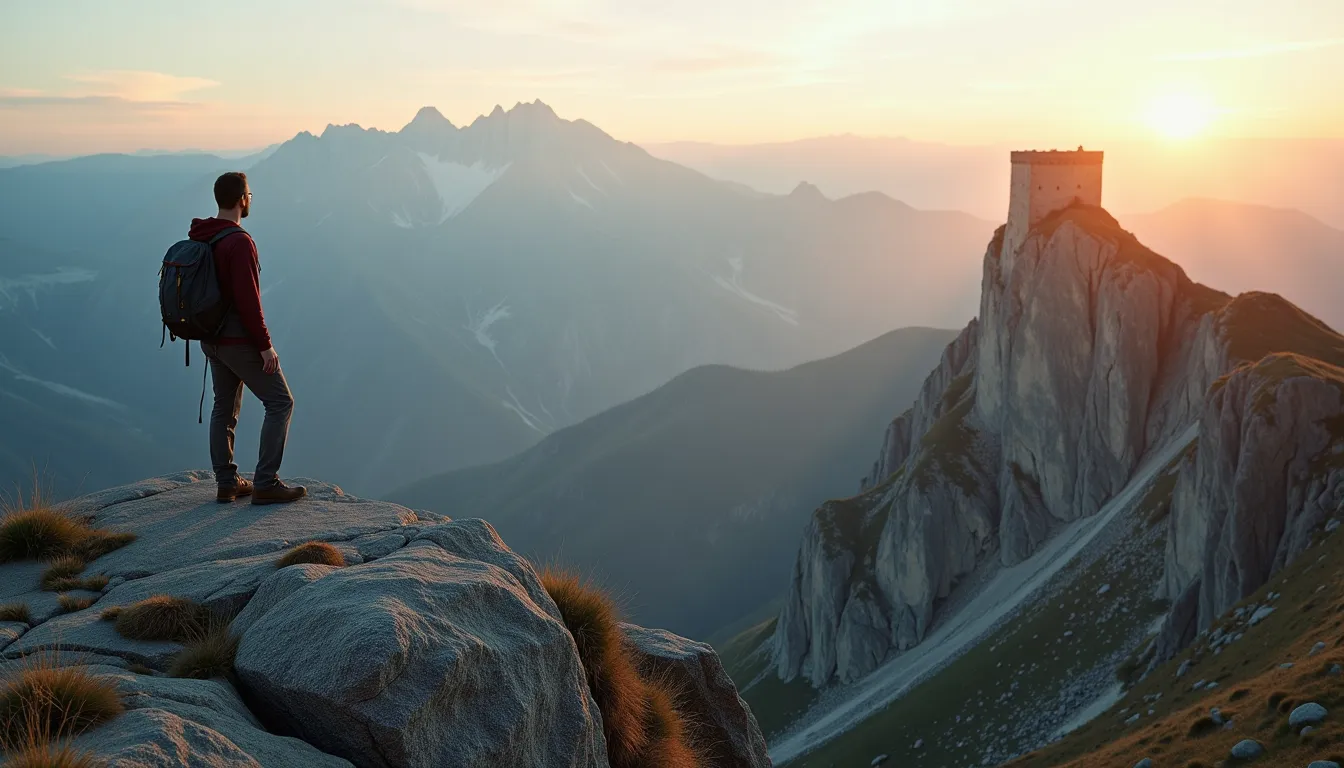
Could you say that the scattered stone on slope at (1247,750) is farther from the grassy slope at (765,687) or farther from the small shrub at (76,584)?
the grassy slope at (765,687)

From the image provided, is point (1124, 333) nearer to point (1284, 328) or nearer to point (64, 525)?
point (1284, 328)

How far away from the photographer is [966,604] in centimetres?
8756

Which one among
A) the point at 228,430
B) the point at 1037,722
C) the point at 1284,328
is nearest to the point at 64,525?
the point at 228,430

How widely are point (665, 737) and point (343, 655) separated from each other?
5736 mm

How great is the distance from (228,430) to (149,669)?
724 cm

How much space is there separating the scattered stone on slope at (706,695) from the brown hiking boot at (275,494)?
6.37 m

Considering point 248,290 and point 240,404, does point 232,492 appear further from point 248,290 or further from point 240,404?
point 248,290

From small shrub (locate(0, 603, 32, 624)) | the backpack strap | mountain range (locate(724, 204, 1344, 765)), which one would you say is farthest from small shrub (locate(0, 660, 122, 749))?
mountain range (locate(724, 204, 1344, 765))

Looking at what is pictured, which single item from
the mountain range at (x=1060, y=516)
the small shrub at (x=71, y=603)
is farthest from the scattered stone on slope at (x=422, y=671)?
the mountain range at (x=1060, y=516)

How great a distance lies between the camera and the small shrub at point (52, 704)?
298 inches

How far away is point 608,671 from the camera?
1290 centimetres

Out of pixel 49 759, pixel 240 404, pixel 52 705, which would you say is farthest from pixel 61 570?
pixel 49 759

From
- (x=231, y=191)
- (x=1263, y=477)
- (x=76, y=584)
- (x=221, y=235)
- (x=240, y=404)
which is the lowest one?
(x=1263, y=477)

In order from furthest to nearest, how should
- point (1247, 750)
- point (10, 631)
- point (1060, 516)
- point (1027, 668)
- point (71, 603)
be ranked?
point (1060, 516) → point (1027, 668) → point (1247, 750) → point (71, 603) → point (10, 631)
